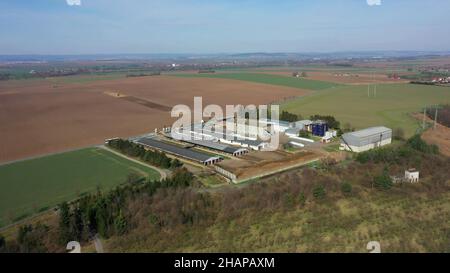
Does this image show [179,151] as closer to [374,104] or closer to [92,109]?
[92,109]

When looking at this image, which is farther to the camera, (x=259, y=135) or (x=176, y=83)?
(x=176, y=83)

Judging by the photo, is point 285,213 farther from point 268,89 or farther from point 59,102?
point 268,89

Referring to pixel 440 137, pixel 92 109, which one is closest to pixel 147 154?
pixel 92 109

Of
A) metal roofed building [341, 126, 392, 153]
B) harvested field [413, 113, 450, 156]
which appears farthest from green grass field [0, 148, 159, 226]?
harvested field [413, 113, 450, 156]

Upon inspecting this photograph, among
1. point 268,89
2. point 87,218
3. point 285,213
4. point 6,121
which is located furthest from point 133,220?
point 268,89

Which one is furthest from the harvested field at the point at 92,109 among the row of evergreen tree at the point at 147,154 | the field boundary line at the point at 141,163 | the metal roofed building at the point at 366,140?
the metal roofed building at the point at 366,140

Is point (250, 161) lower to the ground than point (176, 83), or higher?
lower
